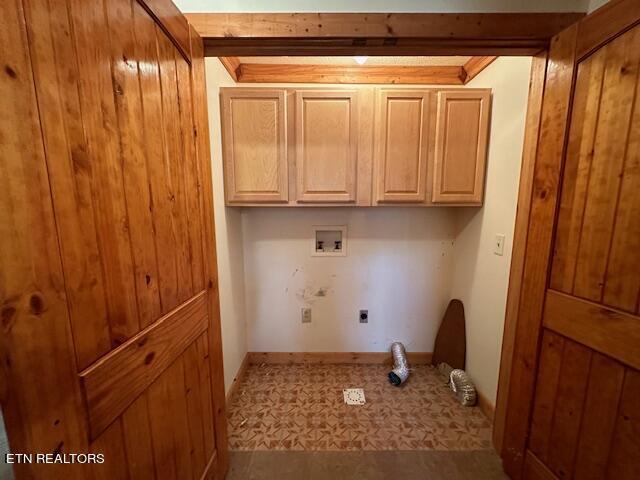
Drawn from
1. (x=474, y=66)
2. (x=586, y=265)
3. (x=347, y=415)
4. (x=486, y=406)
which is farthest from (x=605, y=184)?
(x=347, y=415)

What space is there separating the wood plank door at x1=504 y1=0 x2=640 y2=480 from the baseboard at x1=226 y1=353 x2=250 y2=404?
1.77 m

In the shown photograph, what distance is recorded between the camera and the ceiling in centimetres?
176

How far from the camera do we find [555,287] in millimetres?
1048

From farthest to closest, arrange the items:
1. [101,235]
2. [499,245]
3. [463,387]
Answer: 1. [463,387]
2. [499,245]
3. [101,235]

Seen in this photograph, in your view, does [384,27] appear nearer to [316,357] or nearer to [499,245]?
[499,245]

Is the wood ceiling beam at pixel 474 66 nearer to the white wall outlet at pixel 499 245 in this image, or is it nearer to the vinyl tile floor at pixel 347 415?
the white wall outlet at pixel 499 245

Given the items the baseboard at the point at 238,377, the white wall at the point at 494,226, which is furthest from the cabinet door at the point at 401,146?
the baseboard at the point at 238,377

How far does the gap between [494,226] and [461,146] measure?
23.0 inches

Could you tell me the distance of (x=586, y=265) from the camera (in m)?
0.94

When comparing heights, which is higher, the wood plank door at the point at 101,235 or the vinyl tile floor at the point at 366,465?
the wood plank door at the point at 101,235

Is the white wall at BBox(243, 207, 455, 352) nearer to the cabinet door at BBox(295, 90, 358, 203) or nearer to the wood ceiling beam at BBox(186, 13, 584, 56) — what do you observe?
the cabinet door at BBox(295, 90, 358, 203)

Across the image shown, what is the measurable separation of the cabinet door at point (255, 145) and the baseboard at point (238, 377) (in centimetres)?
137

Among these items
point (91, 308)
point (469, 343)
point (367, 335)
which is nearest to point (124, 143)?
point (91, 308)

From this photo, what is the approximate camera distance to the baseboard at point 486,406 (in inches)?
63.8
